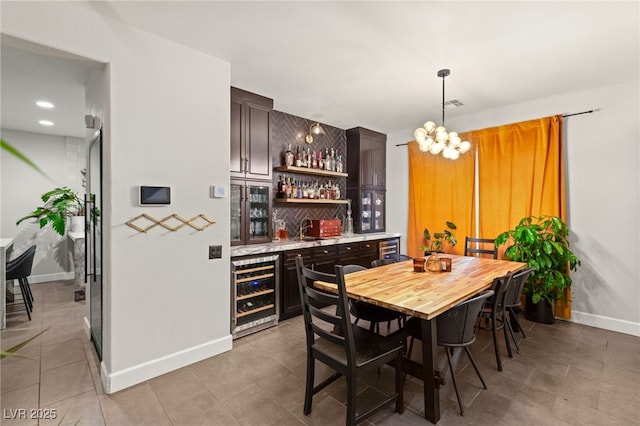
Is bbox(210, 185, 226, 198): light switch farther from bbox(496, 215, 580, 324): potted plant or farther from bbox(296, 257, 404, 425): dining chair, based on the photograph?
bbox(496, 215, 580, 324): potted plant

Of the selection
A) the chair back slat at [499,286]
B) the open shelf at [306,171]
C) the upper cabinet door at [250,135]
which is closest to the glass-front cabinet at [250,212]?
the upper cabinet door at [250,135]

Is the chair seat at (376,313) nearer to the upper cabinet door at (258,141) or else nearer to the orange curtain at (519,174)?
the upper cabinet door at (258,141)

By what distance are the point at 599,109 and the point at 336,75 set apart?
10.4 ft

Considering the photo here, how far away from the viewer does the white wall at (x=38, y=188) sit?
5254 mm

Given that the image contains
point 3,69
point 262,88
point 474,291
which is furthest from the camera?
point 262,88

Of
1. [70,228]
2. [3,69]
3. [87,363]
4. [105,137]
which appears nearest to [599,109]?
[105,137]

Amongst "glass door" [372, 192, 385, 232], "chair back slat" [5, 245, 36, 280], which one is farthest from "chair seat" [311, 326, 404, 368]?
"chair back slat" [5, 245, 36, 280]

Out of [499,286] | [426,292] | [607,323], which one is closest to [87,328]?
[426,292]

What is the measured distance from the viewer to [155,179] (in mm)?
2625

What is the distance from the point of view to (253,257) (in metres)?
3.45

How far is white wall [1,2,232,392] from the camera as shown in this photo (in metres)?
2.38

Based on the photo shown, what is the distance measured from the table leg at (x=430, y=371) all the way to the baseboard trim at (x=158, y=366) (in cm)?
188

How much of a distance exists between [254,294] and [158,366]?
1.13 m

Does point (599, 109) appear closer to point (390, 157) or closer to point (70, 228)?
point (390, 157)
